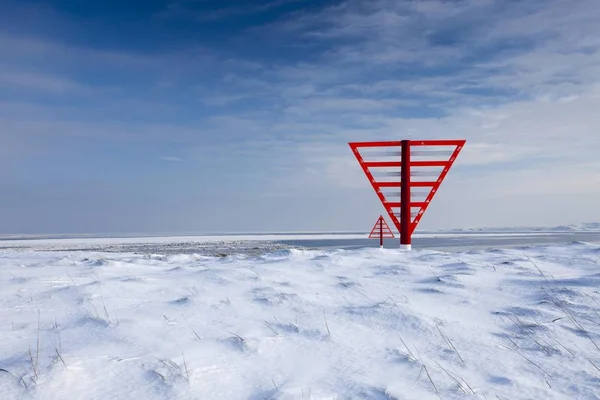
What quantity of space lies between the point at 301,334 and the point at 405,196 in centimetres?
565

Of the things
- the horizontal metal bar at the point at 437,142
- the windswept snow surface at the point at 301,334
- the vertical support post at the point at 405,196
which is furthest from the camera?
the vertical support post at the point at 405,196

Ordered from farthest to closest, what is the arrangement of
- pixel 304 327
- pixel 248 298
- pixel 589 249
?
pixel 589 249 < pixel 248 298 < pixel 304 327

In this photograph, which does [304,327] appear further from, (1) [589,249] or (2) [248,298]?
(1) [589,249]

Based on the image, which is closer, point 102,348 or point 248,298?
point 102,348

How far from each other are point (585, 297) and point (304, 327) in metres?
2.51

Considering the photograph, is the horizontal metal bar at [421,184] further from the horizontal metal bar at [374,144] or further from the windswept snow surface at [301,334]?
the windswept snow surface at [301,334]

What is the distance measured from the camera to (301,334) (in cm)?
290

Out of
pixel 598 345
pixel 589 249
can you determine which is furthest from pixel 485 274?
pixel 589 249

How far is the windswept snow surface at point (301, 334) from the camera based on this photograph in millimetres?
2195

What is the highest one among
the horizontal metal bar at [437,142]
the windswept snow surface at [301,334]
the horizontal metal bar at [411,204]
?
the horizontal metal bar at [437,142]

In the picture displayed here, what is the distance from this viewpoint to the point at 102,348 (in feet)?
8.52

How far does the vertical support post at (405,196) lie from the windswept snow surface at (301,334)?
3.21 m

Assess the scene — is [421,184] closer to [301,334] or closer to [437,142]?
Result: [437,142]

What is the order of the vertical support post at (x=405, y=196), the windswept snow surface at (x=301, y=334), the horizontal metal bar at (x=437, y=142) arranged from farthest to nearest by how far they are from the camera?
the vertical support post at (x=405, y=196) → the horizontal metal bar at (x=437, y=142) → the windswept snow surface at (x=301, y=334)
